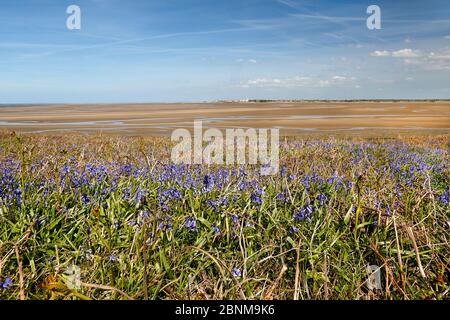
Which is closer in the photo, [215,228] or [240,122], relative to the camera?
[215,228]

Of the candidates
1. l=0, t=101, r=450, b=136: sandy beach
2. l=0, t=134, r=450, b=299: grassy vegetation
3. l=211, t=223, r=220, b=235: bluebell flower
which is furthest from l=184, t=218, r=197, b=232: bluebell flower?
l=0, t=101, r=450, b=136: sandy beach

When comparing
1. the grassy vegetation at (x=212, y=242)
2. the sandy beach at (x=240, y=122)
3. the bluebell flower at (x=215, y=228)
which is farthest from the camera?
the sandy beach at (x=240, y=122)

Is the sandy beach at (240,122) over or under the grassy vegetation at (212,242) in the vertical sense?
over

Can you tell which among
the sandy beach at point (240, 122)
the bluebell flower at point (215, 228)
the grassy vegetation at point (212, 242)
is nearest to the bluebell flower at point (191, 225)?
the grassy vegetation at point (212, 242)

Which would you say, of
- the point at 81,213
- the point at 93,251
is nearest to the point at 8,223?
the point at 81,213

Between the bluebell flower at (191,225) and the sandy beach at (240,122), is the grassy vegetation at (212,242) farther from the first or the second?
the sandy beach at (240,122)

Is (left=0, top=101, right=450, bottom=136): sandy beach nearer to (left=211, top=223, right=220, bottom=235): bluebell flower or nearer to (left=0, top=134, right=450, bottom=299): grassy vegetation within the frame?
(left=0, top=134, right=450, bottom=299): grassy vegetation

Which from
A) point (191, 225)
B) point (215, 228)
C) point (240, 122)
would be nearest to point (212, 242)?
point (215, 228)

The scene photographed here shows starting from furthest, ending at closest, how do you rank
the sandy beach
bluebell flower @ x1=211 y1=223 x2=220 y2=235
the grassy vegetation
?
the sandy beach < bluebell flower @ x1=211 y1=223 x2=220 y2=235 < the grassy vegetation

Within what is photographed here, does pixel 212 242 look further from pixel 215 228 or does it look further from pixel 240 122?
pixel 240 122

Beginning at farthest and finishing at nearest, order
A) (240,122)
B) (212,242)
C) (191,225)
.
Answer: (240,122), (191,225), (212,242)

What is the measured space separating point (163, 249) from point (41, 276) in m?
0.91

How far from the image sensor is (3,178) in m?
4.61
